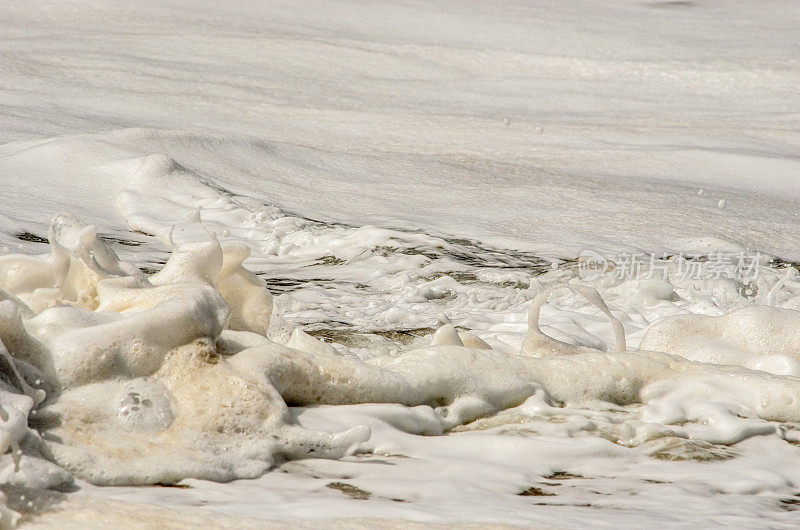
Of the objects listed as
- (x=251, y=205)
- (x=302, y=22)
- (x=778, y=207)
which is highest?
(x=302, y=22)

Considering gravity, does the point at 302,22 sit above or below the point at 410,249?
above

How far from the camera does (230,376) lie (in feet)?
4.97

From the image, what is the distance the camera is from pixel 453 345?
191cm

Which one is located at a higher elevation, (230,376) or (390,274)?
(230,376)

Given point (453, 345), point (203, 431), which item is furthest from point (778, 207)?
point (203, 431)

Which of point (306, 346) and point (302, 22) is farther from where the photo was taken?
point (302, 22)

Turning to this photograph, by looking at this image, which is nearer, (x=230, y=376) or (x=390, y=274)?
(x=230, y=376)

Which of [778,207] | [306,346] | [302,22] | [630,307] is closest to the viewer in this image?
[306,346]

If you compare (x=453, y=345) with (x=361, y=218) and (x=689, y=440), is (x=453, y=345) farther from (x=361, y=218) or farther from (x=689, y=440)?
(x=361, y=218)

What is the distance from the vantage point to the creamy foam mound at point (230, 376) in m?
1.37

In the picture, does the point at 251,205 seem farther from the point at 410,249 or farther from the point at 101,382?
the point at 101,382

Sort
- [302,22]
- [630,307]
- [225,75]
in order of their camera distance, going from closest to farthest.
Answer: [630,307] < [225,75] < [302,22]

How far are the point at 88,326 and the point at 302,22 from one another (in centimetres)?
734

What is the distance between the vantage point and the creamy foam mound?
137cm
